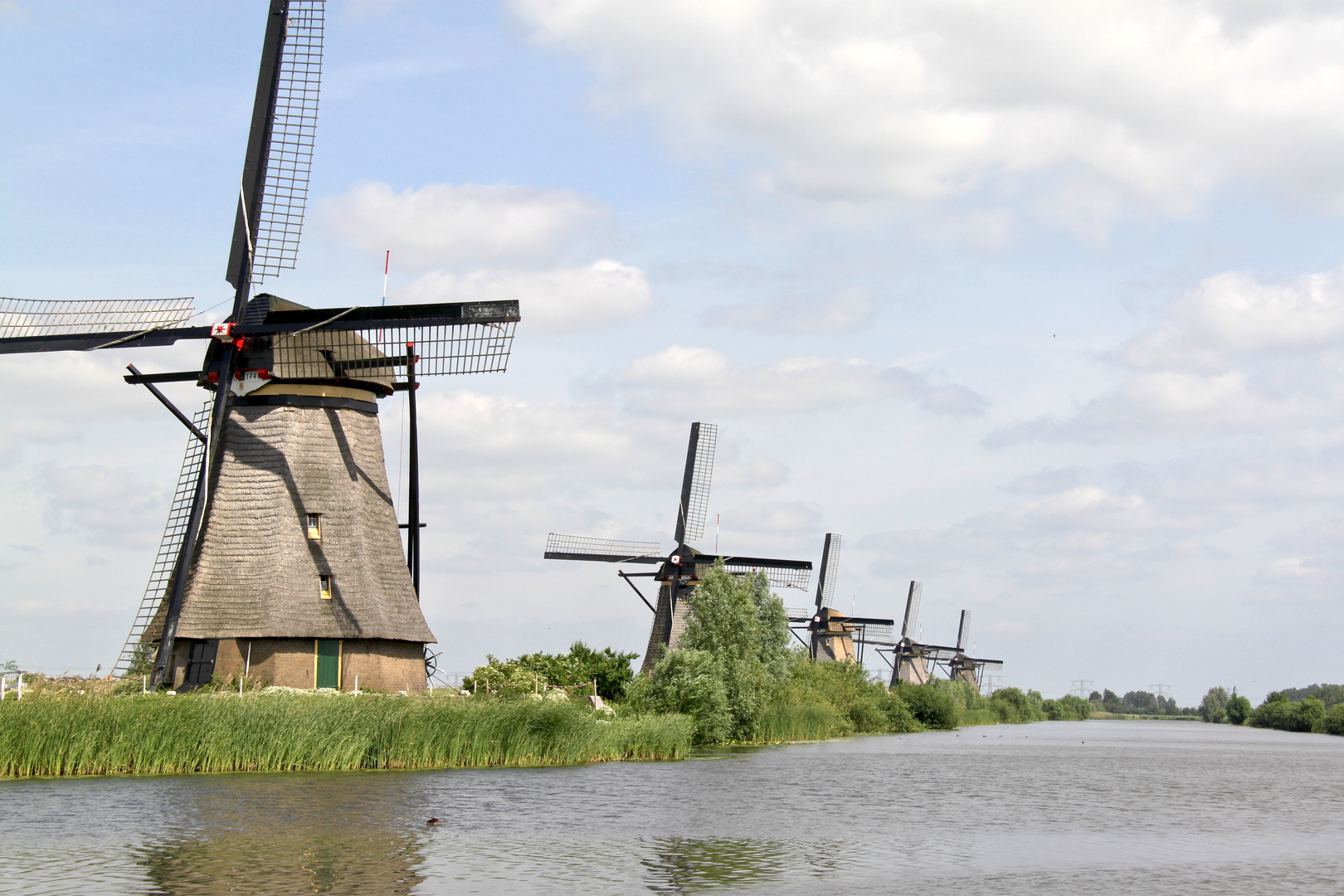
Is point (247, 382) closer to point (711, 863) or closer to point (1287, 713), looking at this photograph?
point (711, 863)

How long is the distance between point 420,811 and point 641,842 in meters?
3.78

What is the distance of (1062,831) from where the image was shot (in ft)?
65.7

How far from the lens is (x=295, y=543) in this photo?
94.0 ft

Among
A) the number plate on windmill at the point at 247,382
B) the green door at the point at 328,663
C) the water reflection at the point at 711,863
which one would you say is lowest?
the water reflection at the point at 711,863

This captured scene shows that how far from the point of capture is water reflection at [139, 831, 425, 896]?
1262 cm

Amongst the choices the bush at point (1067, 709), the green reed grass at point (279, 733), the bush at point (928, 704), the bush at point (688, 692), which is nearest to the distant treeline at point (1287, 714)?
the bush at point (1067, 709)

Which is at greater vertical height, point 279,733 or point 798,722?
point 279,733

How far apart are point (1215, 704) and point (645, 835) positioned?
6860 inches

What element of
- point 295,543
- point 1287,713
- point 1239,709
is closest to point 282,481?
point 295,543

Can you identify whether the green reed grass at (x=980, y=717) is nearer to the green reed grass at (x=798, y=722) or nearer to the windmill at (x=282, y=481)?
the green reed grass at (x=798, y=722)

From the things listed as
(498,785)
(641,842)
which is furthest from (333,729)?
(641,842)

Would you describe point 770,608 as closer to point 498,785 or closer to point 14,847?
point 498,785

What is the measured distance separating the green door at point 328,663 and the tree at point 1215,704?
470 ft

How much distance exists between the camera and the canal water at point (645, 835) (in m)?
13.8
